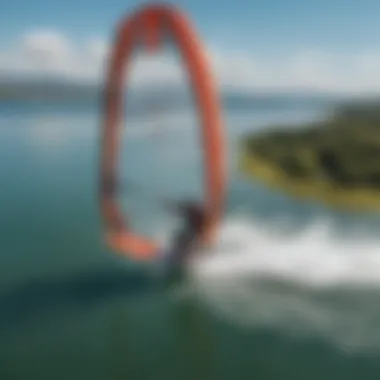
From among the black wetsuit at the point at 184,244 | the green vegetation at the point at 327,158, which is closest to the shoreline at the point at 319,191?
the green vegetation at the point at 327,158

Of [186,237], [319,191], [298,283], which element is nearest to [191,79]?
[186,237]

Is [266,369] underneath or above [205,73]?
underneath

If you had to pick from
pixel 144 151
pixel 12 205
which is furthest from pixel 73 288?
pixel 144 151

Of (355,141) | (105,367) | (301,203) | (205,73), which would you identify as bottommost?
(105,367)

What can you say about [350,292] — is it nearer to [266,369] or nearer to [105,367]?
[266,369]

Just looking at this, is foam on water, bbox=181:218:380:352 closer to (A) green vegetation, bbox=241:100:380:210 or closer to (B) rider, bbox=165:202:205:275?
(B) rider, bbox=165:202:205:275

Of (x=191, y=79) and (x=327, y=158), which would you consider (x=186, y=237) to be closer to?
(x=191, y=79)

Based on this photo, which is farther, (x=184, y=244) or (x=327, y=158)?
(x=327, y=158)
